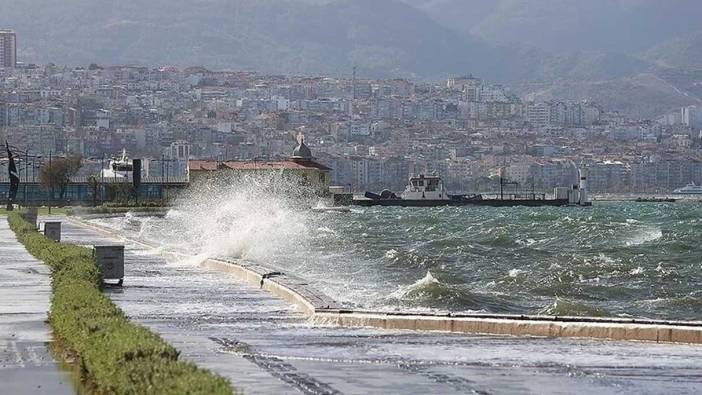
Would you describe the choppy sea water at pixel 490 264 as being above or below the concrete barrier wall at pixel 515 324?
below

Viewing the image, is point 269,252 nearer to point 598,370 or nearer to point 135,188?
point 598,370

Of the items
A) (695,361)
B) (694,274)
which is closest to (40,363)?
(695,361)

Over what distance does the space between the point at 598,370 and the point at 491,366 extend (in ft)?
2.94

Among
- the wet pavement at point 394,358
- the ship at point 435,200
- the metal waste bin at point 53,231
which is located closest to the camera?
the wet pavement at point 394,358

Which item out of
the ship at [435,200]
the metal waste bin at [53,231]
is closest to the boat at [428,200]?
the ship at [435,200]

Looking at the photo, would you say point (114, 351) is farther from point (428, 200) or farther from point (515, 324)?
point (428, 200)

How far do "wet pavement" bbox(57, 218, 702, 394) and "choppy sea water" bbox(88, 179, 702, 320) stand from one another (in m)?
4.53

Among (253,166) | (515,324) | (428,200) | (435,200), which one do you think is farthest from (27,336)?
(435,200)

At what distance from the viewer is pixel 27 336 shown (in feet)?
→ 52.1

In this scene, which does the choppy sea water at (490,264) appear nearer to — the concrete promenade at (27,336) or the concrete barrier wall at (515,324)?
the concrete barrier wall at (515,324)

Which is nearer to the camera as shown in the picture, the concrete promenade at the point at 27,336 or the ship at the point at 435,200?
the concrete promenade at the point at 27,336

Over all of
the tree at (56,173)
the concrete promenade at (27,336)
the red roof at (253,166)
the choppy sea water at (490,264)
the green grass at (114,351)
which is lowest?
the choppy sea water at (490,264)

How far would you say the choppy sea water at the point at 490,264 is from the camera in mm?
24781

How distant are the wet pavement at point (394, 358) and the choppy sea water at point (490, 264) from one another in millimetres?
4534
